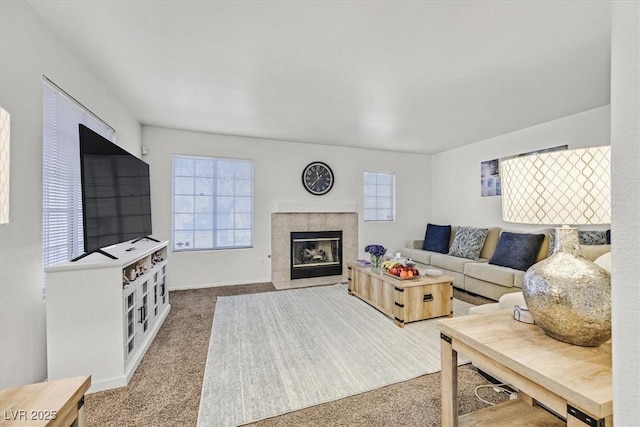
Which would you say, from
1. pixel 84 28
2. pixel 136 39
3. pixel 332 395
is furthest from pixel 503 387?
pixel 84 28

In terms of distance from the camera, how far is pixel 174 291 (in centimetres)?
409

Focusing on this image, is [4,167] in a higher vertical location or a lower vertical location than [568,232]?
higher

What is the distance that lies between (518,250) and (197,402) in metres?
3.81

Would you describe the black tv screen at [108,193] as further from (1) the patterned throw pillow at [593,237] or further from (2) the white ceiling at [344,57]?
(1) the patterned throw pillow at [593,237]

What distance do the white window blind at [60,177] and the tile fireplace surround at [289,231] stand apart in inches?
107

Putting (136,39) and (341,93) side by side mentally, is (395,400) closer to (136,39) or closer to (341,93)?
(341,93)

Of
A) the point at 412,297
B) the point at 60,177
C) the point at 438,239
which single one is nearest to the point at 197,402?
the point at 60,177

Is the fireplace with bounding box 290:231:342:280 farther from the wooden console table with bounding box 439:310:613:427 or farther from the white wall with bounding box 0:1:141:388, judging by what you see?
the wooden console table with bounding box 439:310:613:427

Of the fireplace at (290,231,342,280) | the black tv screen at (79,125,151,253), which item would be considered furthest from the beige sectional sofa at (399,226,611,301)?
the black tv screen at (79,125,151,253)

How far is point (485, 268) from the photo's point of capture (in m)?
3.65

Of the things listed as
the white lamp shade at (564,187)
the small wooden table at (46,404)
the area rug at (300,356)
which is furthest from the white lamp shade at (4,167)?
the white lamp shade at (564,187)

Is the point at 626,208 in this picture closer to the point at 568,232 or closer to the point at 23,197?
the point at 568,232

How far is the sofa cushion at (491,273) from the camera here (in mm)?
3325

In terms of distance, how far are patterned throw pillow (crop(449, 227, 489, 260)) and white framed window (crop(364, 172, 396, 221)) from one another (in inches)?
53.4
